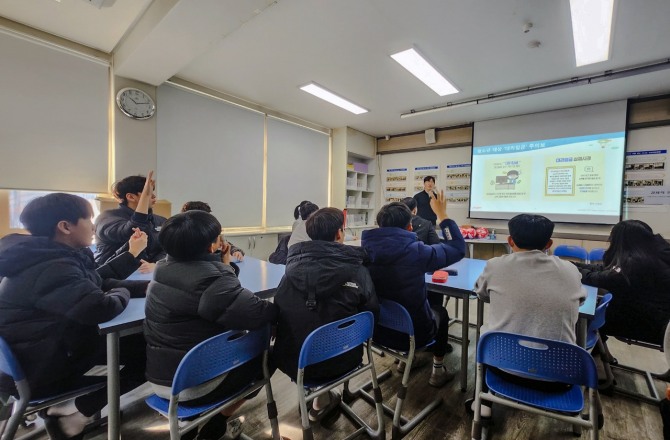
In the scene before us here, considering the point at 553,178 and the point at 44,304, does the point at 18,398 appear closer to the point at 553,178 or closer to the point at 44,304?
the point at 44,304

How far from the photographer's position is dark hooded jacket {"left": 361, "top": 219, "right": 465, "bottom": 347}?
5.77 feet

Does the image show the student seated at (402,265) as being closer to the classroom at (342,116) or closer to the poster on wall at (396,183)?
the classroom at (342,116)

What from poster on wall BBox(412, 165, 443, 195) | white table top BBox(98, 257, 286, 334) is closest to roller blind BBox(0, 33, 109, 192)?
white table top BBox(98, 257, 286, 334)

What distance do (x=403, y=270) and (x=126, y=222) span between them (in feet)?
5.77

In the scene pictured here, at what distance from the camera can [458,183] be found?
19.0 ft

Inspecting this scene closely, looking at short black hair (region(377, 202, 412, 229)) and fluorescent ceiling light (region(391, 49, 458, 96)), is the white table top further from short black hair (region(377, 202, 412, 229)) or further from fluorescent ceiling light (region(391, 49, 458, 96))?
fluorescent ceiling light (region(391, 49, 458, 96))

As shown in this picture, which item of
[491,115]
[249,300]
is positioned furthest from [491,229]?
[249,300]

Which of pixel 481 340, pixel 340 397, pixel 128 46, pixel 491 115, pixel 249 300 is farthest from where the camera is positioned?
pixel 491 115

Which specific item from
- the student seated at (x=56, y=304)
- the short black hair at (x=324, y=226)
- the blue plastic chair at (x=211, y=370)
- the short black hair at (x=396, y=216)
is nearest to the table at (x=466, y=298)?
the short black hair at (x=396, y=216)

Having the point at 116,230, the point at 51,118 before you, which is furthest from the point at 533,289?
the point at 51,118

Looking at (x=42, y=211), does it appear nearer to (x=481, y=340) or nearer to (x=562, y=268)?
(x=481, y=340)

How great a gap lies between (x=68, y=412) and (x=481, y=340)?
192 cm

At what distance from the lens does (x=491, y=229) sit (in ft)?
17.3

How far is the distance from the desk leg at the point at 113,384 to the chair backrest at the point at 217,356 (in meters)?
0.43
